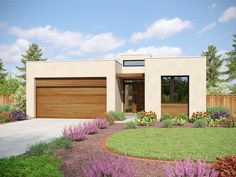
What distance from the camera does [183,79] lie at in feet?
53.5

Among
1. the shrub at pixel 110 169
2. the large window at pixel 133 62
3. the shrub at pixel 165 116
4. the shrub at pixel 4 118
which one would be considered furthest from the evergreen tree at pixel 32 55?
the shrub at pixel 110 169

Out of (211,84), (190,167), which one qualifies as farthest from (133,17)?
(211,84)

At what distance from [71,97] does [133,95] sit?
5267mm

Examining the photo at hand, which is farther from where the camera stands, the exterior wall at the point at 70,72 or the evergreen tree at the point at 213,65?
the evergreen tree at the point at 213,65

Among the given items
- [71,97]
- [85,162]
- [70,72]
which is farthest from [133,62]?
[85,162]

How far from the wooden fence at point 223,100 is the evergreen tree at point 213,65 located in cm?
1290

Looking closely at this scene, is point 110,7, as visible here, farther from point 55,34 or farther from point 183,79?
point 55,34

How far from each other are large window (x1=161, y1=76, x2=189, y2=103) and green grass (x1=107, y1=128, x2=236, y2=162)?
6.52 metres

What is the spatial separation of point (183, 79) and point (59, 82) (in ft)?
27.8

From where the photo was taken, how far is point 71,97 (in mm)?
17891

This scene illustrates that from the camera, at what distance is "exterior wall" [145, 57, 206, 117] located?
15.9 m

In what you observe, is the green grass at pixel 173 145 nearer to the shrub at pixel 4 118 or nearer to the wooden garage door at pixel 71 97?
the wooden garage door at pixel 71 97

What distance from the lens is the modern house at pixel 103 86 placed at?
632 inches

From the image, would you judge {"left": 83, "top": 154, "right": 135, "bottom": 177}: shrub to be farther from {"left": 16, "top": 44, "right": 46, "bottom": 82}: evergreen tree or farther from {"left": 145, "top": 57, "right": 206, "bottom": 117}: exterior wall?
{"left": 16, "top": 44, "right": 46, "bottom": 82}: evergreen tree
